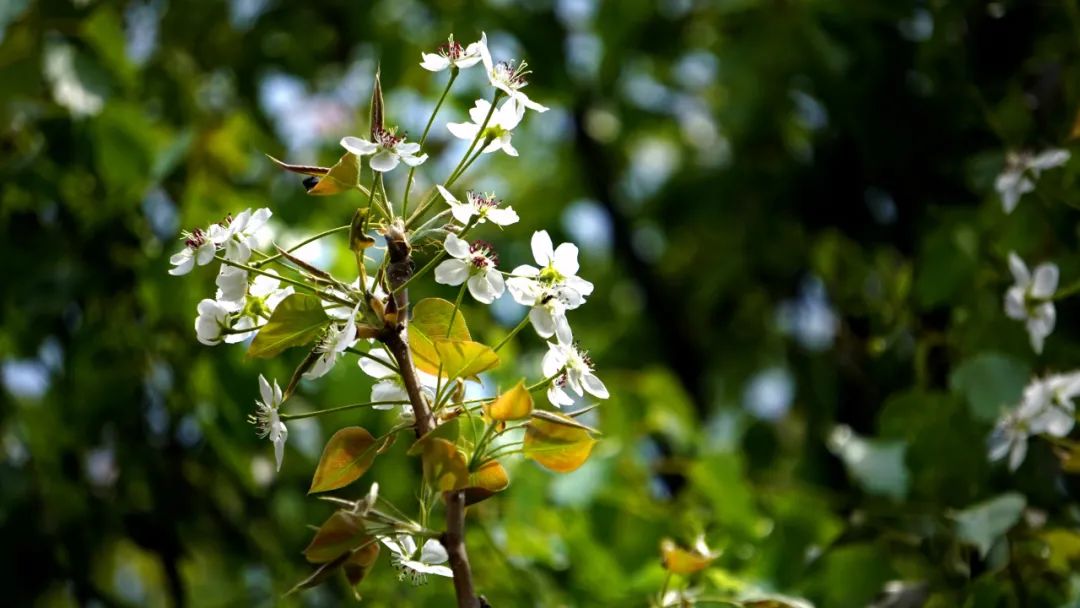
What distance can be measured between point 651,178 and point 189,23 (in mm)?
1445

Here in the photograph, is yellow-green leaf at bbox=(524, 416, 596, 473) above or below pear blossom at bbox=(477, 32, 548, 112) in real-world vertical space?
below

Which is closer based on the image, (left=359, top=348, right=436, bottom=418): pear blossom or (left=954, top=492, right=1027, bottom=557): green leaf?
(left=359, top=348, right=436, bottom=418): pear blossom

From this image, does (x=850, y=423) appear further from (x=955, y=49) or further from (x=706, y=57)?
(x=706, y=57)

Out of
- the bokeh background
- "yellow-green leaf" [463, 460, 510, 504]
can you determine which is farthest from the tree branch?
the bokeh background

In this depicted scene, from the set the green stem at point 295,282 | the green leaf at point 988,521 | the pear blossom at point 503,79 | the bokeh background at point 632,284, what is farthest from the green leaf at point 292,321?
the green leaf at point 988,521

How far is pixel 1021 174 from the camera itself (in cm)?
152

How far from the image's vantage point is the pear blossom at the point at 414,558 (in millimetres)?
864

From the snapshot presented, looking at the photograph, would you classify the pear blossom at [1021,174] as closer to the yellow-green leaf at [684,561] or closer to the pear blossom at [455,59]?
the yellow-green leaf at [684,561]

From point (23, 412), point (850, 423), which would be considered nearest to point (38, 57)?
point (23, 412)

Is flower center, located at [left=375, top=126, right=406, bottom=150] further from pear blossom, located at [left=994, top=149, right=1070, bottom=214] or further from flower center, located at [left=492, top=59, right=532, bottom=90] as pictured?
pear blossom, located at [left=994, top=149, right=1070, bottom=214]

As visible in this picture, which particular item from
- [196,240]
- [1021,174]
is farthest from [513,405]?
[1021,174]

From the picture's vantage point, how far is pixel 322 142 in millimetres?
2900

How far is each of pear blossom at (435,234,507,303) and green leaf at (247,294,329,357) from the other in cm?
9

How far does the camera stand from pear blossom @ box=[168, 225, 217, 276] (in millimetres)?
834
